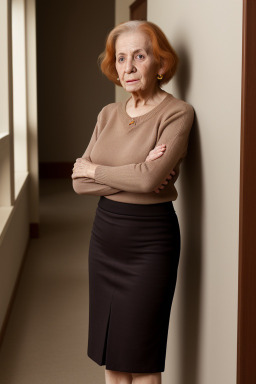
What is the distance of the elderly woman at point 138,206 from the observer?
2346 millimetres

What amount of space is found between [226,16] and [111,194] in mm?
807

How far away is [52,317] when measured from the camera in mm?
4832

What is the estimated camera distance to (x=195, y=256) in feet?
7.96

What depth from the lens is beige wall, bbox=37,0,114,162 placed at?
41.8 feet

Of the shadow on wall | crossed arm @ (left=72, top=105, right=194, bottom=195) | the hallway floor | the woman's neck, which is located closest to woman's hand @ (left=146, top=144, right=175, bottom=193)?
crossed arm @ (left=72, top=105, right=194, bottom=195)

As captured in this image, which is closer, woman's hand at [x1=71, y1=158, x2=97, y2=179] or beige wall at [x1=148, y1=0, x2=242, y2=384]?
beige wall at [x1=148, y1=0, x2=242, y2=384]

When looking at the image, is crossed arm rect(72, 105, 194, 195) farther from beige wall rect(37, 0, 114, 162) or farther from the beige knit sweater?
beige wall rect(37, 0, 114, 162)

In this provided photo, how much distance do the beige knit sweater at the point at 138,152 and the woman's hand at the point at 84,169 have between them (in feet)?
0.08

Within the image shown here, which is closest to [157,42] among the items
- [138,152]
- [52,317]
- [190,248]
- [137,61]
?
[137,61]

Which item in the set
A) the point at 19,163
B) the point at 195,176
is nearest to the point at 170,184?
the point at 195,176

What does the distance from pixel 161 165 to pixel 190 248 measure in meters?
0.43

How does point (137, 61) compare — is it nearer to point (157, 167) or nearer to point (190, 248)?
point (157, 167)

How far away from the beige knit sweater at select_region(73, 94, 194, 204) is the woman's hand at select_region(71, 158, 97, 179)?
0.03 m

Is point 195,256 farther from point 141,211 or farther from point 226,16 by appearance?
point 226,16
